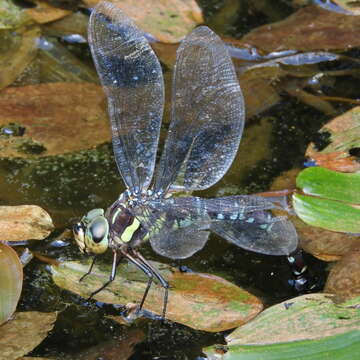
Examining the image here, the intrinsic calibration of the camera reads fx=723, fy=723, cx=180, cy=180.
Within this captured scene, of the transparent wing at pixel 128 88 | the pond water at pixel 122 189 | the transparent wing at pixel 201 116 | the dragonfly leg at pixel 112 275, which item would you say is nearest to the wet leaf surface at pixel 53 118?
the pond water at pixel 122 189

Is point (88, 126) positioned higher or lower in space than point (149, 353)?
higher

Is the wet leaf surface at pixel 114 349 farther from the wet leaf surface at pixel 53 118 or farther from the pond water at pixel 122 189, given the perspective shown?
the wet leaf surface at pixel 53 118

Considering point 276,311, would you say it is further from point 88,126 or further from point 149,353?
point 88,126

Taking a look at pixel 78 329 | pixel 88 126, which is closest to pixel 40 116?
pixel 88 126

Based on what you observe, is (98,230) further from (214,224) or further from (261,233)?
(261,233)

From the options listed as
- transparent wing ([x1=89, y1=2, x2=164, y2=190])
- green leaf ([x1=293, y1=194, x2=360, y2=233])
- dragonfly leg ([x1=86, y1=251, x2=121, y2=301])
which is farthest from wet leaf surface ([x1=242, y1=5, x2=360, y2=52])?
dragonfly leg ([x1=86, y1=251, x2=121, y2=301])
